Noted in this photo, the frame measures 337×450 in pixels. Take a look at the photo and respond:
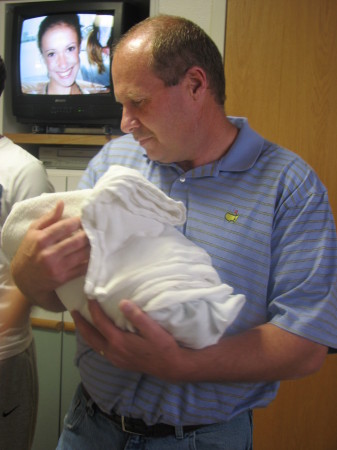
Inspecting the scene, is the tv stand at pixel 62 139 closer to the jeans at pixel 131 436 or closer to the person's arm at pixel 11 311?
the person's arm at pixel 11 311

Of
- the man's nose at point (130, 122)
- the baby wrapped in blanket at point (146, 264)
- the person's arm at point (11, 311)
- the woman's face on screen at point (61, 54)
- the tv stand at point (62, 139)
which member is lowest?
the person's arm at point (11, 311)

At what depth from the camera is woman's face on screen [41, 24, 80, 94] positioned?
196cm

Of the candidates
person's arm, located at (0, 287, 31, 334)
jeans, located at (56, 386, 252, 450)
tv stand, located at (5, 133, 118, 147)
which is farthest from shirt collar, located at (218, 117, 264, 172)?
tv stand, located at (5, 133, 118, 147)

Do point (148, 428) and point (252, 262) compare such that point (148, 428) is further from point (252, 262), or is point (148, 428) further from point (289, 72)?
point (289, 72)

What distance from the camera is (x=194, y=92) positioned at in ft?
3.13

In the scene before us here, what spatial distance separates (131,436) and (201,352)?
288 millimetres

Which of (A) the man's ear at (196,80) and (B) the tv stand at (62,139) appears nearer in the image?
(A) the man's ear at (196,80)

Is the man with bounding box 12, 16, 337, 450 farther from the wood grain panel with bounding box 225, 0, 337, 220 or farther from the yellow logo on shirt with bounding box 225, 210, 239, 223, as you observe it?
the wood grain panel with bounding box 225, 0, 337, 220

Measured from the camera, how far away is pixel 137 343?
705 mm

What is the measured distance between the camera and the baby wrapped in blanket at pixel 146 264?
66 centimetres

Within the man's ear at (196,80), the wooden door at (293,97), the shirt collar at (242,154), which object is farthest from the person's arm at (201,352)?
the wooden door at (293,97)

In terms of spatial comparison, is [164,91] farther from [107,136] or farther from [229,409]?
[107,136]

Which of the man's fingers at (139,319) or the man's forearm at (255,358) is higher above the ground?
the man's fingers at (139,319)

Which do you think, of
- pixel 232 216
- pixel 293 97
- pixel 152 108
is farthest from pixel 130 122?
pixel 293 97
